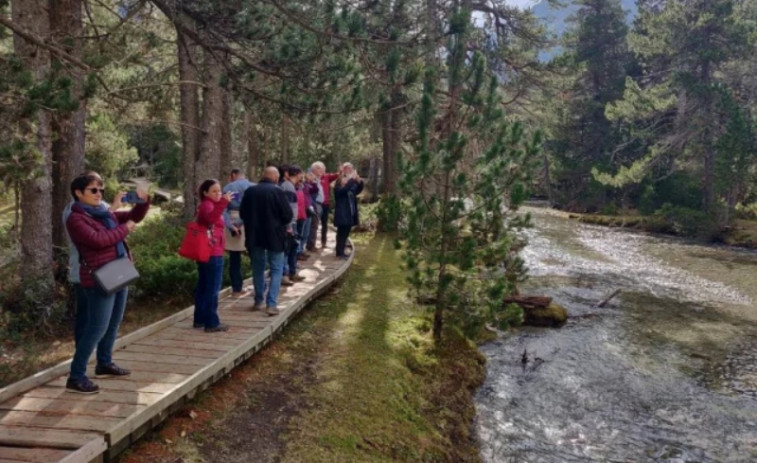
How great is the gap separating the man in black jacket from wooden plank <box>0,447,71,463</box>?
3.87 meters

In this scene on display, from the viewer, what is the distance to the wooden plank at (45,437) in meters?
4.07

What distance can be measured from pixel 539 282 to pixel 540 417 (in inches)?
337

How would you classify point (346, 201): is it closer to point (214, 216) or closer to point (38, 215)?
point (214, 216)

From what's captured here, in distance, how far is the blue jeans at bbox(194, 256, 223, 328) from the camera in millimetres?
6688

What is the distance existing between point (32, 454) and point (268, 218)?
4122 millimetres

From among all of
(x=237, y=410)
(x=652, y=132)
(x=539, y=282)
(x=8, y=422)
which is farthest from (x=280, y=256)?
(x=652, y=132)

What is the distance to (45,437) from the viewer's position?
164 inches

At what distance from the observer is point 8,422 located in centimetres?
441

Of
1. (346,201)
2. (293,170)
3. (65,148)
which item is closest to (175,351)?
(293,170)

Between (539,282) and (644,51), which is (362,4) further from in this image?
(644,51)

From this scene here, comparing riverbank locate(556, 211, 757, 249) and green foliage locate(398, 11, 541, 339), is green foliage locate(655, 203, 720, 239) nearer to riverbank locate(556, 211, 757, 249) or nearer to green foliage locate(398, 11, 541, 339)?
riverbank locate(556, 211, 757, 249)

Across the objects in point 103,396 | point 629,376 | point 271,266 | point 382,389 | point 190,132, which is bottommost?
point 629,376

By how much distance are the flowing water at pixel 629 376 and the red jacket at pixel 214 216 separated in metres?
4.09

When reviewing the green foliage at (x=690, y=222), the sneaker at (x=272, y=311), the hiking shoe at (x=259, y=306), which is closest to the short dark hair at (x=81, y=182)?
the sneaker at (x=272, y=311)
